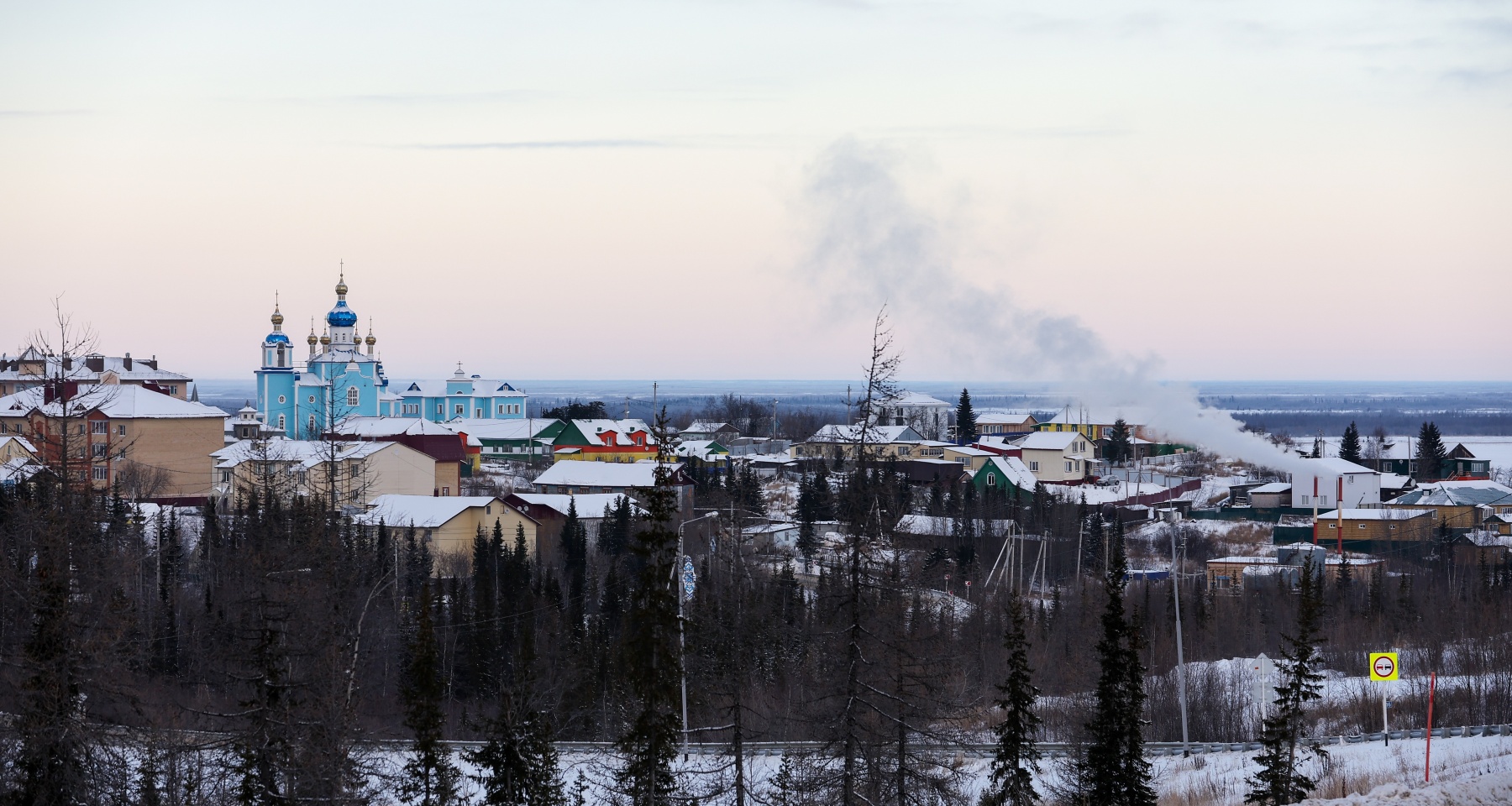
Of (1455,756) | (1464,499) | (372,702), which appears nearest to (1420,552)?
(1464,499)

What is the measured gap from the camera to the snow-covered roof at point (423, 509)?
142ft

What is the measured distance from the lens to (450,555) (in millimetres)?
42781

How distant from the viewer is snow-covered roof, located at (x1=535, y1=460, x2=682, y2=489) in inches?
2218

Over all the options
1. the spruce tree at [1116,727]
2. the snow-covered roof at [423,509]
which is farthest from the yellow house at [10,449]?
the spruce tree at [1116,727]

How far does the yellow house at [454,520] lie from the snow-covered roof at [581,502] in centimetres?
102

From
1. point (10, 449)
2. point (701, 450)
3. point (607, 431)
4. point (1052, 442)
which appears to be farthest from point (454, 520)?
point (1052, 442)

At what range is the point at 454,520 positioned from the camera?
44094 mm

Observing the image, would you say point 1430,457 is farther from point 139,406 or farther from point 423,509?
point 139,406

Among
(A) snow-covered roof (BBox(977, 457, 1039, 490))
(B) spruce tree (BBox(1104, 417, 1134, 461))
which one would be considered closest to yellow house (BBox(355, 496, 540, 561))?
(A) snow-covered roof (BBox(977, 457, 1039, 490))

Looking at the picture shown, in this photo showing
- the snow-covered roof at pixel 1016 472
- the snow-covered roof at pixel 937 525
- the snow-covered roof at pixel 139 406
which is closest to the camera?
the snow-covered roof at pixel 937 525

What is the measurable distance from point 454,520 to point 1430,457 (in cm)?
5153

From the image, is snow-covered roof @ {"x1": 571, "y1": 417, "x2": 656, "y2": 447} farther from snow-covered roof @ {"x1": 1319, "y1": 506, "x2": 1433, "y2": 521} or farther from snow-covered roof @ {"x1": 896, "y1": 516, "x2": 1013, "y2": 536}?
snow-covered roof @ {"x1": 1319, "y1": 506, "x2": 1433, "y2": 521}

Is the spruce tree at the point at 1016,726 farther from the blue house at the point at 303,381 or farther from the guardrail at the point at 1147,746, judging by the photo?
the blue house at the point at 303,381

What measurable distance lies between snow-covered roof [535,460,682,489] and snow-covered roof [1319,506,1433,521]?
2464 cm
